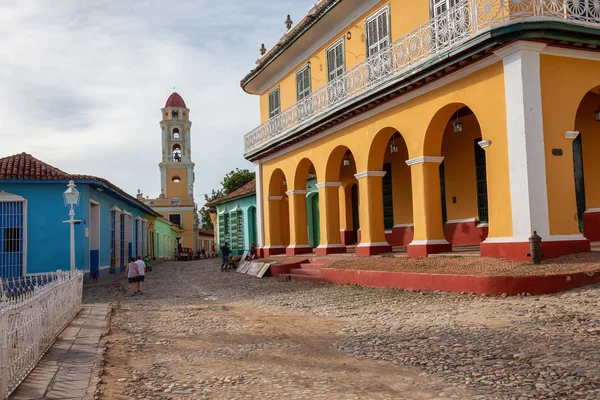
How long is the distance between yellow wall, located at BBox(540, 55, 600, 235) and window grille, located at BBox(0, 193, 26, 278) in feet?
51.2

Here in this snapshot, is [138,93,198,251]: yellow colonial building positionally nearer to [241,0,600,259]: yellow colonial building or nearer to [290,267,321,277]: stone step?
[241,0,600,259]: yellow colonial building

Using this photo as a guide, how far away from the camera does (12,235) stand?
18531 millimetres

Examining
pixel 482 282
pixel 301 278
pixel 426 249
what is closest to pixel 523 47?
pixel 482 282

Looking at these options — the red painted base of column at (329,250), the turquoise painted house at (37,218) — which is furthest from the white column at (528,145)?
the turquoise painted house at (37,218)

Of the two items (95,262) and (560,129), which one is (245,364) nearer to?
(560,129)

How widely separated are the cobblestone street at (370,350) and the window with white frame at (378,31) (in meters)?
6.67

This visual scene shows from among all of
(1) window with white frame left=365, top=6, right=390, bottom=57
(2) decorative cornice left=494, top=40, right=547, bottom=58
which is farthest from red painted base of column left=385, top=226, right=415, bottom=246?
(2) decorative cornice left=494, top=40, right=547, bottom=58

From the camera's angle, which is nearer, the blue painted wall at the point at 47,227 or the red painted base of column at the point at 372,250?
the red painted base of column at the point at 372,250

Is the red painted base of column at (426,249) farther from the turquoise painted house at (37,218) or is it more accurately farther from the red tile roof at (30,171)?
the red tile roof at (30,171)

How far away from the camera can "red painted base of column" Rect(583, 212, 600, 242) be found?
42.2 feet

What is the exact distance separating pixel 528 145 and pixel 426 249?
11.1 feet

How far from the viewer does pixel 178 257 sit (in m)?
42.1

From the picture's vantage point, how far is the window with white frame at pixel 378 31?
46.7ft

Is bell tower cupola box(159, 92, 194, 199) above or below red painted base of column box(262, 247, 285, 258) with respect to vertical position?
above
